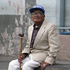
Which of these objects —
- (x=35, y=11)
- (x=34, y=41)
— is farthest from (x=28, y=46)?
(x=35, y=11)

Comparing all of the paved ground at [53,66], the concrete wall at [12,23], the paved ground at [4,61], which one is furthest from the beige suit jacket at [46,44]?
the concrete wall at [12,23]

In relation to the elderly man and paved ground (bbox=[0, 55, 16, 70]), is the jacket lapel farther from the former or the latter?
paved ground (bbox=[0, 55, 16, 70])

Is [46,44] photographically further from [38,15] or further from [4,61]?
[4,61]

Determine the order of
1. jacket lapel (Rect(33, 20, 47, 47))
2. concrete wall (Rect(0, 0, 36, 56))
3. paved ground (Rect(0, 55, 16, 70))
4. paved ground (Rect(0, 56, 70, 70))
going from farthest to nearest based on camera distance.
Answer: concrete wall (Rect(0, 0, 36, 56))
paved ground (Rect(0, 55, 16, 70))
jacket lapel (Rect(33, 20, 47, 47))
paved ground (Rect(0, 56, 70, 70))

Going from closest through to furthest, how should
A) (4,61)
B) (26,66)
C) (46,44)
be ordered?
(26,66), (46,44), (4,61)

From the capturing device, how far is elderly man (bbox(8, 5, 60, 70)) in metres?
5.54

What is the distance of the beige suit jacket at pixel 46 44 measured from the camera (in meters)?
5.54

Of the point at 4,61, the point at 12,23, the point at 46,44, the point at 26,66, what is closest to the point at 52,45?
the point at 46,44

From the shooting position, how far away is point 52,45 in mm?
5570

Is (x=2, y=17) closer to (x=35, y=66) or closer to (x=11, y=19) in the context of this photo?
(x=11, y=19)

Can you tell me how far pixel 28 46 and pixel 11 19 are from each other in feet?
18.0

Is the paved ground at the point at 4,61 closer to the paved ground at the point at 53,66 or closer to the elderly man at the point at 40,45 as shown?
the paved ground at the point at 53,66

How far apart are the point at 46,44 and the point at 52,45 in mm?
169

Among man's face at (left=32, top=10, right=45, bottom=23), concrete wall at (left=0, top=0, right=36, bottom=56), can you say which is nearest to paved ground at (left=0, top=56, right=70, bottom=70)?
concrete wall at (left=0, top=0, right=36, bottom=56)
